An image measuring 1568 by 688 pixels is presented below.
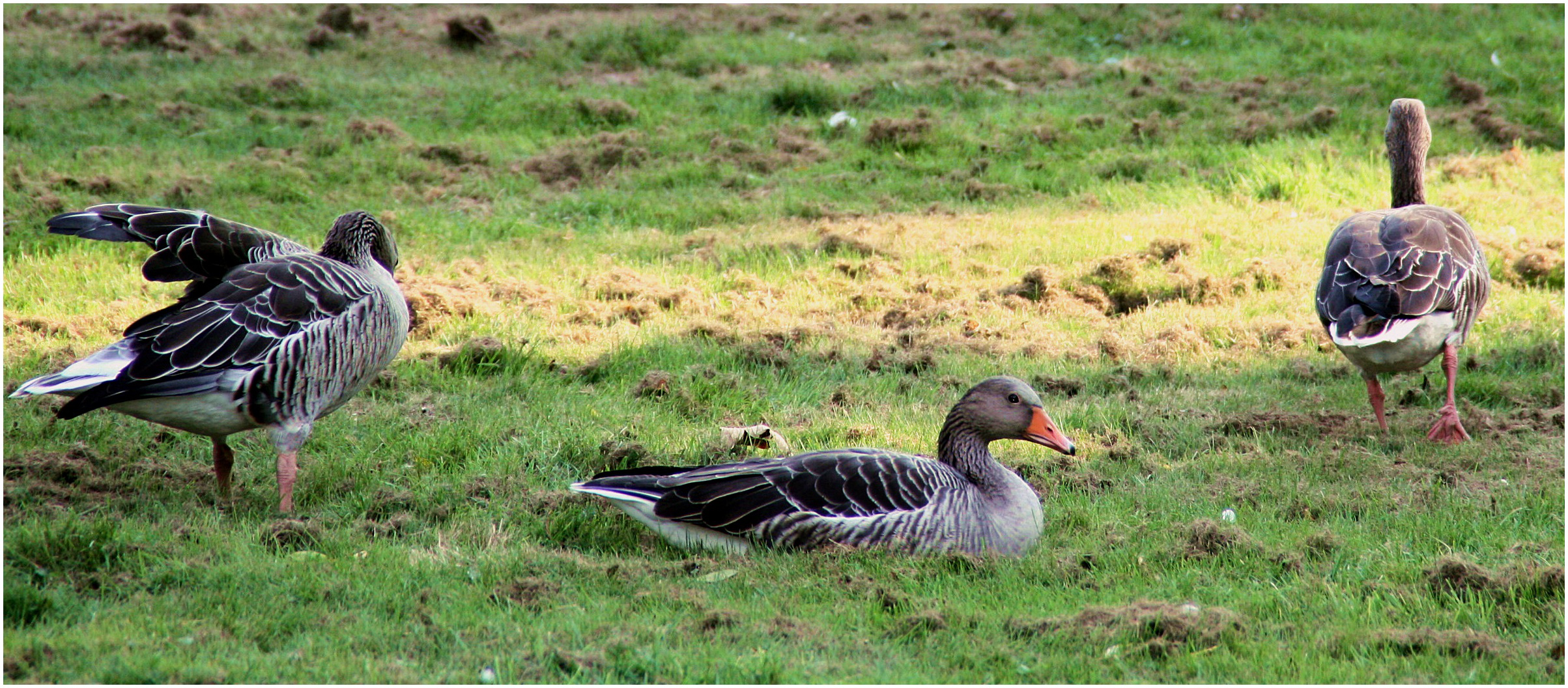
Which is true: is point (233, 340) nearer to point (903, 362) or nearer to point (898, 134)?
point (903, 362)

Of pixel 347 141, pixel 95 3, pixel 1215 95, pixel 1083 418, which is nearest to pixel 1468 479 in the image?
pixel 1083 418

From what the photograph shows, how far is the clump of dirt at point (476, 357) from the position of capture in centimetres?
817

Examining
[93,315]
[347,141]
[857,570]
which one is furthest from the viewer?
[347,141]

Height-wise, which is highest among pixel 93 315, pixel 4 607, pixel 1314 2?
pixel 1314 2

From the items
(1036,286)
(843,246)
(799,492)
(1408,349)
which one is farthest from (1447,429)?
(843,246)

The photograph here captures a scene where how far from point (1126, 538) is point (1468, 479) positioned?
87.1 inches

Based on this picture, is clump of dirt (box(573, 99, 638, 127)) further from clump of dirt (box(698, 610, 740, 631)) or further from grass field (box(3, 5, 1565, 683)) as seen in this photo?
clump of dirt (box(698, 610, 740, 631))

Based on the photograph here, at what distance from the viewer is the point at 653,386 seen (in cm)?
781

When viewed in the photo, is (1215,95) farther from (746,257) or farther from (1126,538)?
(1126,538)

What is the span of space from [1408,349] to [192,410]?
6.52 meters

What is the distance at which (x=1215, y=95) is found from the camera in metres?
13.8

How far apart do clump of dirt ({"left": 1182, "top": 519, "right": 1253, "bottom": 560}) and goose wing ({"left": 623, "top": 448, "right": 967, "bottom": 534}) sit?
3.60 ft

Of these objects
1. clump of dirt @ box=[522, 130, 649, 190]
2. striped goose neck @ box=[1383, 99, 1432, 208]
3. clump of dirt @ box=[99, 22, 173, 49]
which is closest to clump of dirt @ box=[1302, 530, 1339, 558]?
striped goose neck @ box=[1383, 99, 1432, 208]

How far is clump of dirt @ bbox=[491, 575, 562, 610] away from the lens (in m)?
4.99
